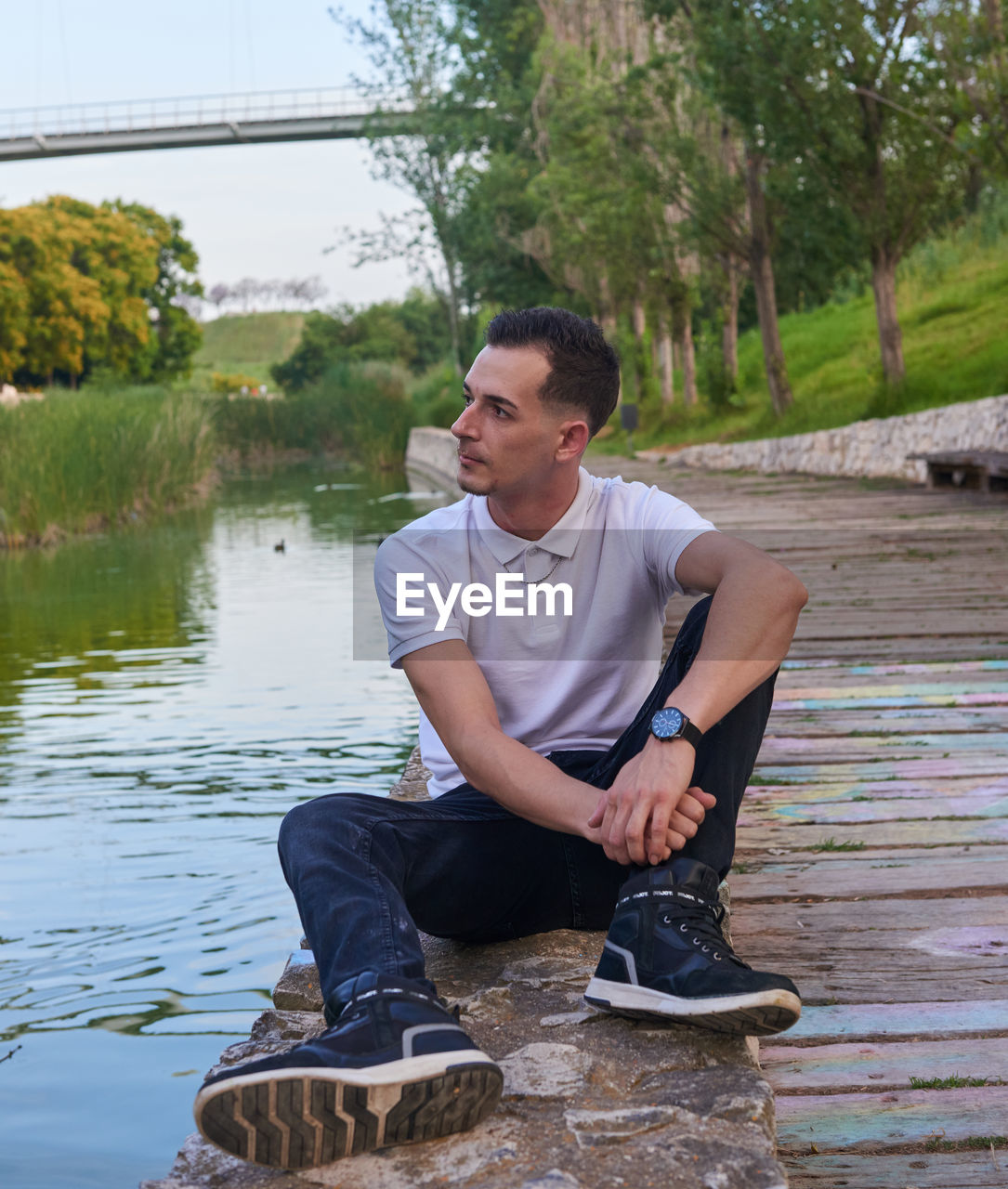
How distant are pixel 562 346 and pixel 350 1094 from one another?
142 cm

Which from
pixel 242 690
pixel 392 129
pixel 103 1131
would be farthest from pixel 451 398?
pixel 103 1131

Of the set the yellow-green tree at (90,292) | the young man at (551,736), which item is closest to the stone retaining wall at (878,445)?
the young man at (551,736)

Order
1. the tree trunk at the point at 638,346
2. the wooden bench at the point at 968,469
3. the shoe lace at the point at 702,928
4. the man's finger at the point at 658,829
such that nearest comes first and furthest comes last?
the shoe lace at the point at 702,928 → the man's finger at the point at 658,829 → the wooden bench at the point at 968,469 → the tree trunk at the point at 638,346

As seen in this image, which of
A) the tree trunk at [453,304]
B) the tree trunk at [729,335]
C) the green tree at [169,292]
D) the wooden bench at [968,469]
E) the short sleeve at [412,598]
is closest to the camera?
the short sleeve at [412,598]

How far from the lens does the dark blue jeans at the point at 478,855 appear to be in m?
2.07

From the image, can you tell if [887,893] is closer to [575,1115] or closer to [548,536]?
[548,536]

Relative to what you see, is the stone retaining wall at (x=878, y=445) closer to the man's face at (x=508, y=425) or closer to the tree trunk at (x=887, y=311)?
the tree trunk at (x=887, y=311)

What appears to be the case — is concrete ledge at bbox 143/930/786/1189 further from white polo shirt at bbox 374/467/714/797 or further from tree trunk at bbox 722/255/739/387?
tree trunk at bbox 722/255/739/387

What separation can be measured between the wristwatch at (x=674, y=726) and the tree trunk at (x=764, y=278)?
17091 millimetres

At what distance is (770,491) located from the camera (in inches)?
541

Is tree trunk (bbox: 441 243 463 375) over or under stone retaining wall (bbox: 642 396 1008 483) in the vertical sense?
over

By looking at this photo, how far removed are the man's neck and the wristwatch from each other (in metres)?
0.48

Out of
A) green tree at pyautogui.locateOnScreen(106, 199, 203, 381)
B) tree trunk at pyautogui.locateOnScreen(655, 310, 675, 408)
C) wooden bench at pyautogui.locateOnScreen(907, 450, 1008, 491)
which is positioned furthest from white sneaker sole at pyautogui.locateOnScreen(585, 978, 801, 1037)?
green tree at pyautogui.locateOnScreen(106, 199, 203, 381)

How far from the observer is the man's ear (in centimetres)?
254
